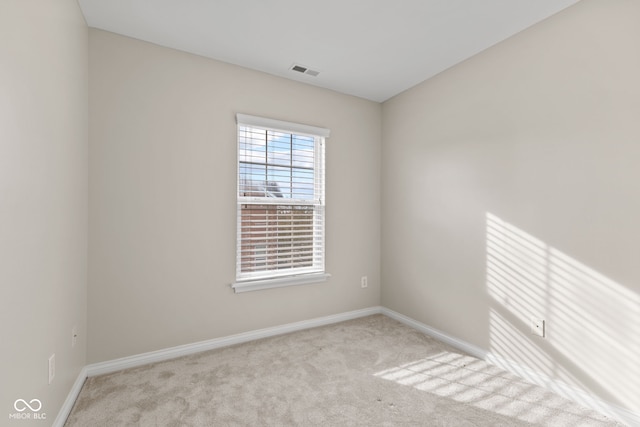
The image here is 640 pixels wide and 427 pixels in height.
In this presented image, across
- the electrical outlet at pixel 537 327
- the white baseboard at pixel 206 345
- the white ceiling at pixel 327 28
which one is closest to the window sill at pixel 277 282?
the white baseboard at pixel 206 345

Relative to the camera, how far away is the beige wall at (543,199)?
1729mm

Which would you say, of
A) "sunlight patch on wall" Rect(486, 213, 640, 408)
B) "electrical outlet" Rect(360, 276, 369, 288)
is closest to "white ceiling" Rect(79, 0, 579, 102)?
"sunlight patch on wall" Rect(486, 213, 640, 408)

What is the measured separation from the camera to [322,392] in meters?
1.98

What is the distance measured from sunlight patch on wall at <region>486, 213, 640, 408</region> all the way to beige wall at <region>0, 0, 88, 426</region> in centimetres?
294

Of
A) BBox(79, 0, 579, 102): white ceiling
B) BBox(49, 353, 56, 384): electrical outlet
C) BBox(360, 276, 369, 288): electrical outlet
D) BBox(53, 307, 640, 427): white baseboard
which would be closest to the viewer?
BBox(49, 353, 56, 384): electrical outlet

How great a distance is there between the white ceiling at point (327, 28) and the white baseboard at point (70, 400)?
8.41ft

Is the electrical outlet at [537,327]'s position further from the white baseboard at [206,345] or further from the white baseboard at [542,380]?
the white baseboard at [206,345]

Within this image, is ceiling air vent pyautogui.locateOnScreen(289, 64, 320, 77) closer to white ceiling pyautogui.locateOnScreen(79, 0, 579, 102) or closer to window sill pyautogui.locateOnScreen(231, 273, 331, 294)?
white ceiling pyautogui.locateOnScreen(79, 0, 579, 102)

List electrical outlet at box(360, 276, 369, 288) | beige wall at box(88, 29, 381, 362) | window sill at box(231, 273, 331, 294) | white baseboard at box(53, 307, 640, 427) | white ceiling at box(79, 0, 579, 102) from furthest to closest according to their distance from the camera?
electrical outlet at box(360, 276, 369, 288) < window sill at box(231, 273, 331, 294) < beige wall at box(88, 29, 381, 362) < white ceiling at box(79, 0, 579, 102) < white baseboard at box(53, 307, 640, 427)

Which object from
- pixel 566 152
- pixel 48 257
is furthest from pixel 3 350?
pixel 566 152

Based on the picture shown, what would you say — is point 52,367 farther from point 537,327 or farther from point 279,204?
point 537,327

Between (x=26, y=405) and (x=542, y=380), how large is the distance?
302cm

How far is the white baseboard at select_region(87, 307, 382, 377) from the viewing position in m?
2.21

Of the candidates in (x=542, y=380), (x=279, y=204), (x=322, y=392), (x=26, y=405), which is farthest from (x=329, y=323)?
(x=26, y=405)
